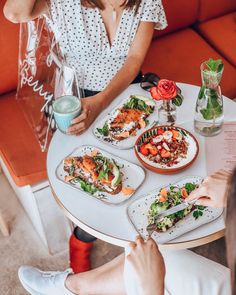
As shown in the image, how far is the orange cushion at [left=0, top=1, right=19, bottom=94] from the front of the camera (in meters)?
1.76

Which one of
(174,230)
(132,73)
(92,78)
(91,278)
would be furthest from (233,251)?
(92,78)

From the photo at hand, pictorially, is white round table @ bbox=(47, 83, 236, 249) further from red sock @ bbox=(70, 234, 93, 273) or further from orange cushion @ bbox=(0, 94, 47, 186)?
red sock @ bbox=(70, 234, 93, 273)

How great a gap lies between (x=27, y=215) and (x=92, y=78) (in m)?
0.65

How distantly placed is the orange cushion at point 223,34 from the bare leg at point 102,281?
1087 mm

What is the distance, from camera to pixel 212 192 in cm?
120

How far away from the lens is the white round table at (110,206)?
118 centimetres

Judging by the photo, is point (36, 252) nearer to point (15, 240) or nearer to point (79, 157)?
point (15, 240)

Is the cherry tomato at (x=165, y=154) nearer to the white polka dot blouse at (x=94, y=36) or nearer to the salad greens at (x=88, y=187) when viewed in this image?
the salad greens at (x=88, y=187)

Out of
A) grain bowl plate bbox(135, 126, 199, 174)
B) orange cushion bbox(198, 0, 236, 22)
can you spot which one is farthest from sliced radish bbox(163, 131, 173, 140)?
orange cushion bbox(198, 0, 236, 22)

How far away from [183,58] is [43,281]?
111 centimetres

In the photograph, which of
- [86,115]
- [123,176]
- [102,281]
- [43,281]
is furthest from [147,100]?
[43,281]

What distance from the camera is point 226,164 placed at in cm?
134

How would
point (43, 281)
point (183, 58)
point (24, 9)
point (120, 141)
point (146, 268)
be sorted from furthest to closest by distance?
point (183, 58)
point (43, 281)
point (24, 9)
point (120, 141)
point (146, 268)

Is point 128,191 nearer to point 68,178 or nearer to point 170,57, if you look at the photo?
point 68,178
